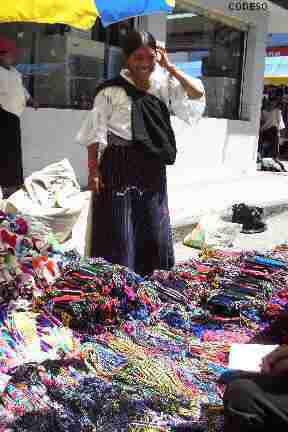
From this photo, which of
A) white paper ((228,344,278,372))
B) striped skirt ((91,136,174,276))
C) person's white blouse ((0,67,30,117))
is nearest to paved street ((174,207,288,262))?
striped skirt ((91,136,174,276))

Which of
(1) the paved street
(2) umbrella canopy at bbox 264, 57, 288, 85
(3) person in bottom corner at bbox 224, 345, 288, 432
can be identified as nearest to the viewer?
(3) person in bottom corner at bbox 224, 345, 288, 432

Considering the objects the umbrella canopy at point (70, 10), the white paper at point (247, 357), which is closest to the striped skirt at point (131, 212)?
the umbrella canopy at point (70, 10)

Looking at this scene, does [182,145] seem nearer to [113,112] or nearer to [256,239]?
[256,239]

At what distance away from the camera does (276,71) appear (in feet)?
49.2

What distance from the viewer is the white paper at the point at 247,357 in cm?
236

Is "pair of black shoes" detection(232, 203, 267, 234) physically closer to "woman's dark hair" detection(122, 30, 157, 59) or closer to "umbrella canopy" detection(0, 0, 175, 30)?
"woman's dark hair" detection(122, 30, 157, 59)

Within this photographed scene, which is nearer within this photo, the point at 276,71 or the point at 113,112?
the point at 113,112

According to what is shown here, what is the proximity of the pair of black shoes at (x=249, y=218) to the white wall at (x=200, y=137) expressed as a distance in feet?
5.14

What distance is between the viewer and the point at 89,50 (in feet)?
21.8

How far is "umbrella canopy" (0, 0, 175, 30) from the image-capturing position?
257cm

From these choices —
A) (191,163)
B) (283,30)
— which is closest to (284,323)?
(191,163)

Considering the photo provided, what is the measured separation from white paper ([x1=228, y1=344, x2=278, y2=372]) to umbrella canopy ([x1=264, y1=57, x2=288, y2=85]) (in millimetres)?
13118

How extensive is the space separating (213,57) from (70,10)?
21.6ft

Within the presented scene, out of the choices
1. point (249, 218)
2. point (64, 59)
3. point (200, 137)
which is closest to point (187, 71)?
point (200, 137)
